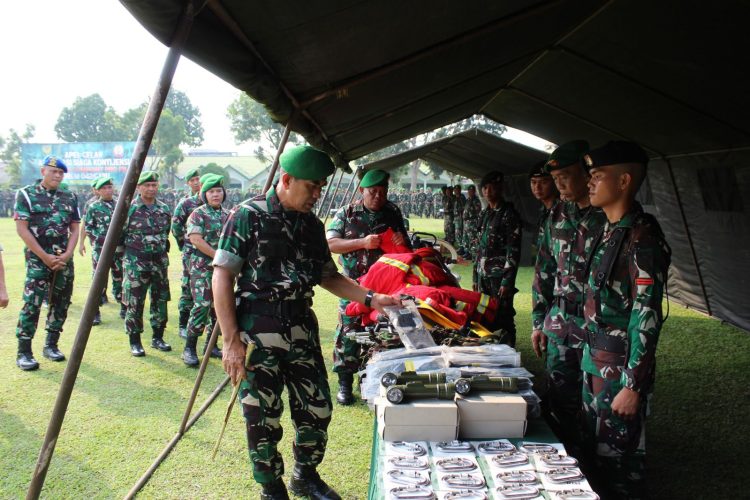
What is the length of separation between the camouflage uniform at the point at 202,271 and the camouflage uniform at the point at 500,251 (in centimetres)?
279

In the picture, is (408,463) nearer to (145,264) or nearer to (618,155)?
(618,155)

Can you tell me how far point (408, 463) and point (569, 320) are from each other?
60.8 inches

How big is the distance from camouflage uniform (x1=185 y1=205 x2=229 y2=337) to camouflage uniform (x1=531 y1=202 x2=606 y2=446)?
3553 millimetres

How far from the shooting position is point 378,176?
170 inches

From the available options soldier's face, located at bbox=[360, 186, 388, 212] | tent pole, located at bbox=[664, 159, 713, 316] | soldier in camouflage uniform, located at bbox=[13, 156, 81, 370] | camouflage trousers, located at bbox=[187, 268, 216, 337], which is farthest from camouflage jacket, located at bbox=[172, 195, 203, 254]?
tent pole, located at bbox=[664, 159, 713, 316]

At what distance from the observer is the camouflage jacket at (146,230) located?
5738mm

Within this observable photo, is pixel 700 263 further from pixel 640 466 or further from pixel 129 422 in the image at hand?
pixel 129 422

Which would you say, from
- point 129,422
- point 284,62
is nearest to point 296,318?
point 284,62

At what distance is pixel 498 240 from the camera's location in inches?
200

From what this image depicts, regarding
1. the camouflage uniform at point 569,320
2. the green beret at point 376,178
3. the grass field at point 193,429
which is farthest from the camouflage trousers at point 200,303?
the camouflage uniform at point 569,320

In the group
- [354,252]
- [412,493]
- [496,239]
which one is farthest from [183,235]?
[412,493]

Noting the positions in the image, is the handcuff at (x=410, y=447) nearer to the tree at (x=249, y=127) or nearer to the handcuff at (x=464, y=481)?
the handcuff at (x=464, y=481)

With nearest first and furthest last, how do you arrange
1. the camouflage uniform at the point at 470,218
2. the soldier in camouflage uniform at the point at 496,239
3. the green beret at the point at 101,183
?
the soldier in camouflage uniform at the point at 496,239 → the green beret at the point at 101,183 → the camouflage uniform at the point at 470,218

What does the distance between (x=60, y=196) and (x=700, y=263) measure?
8.00 metres
